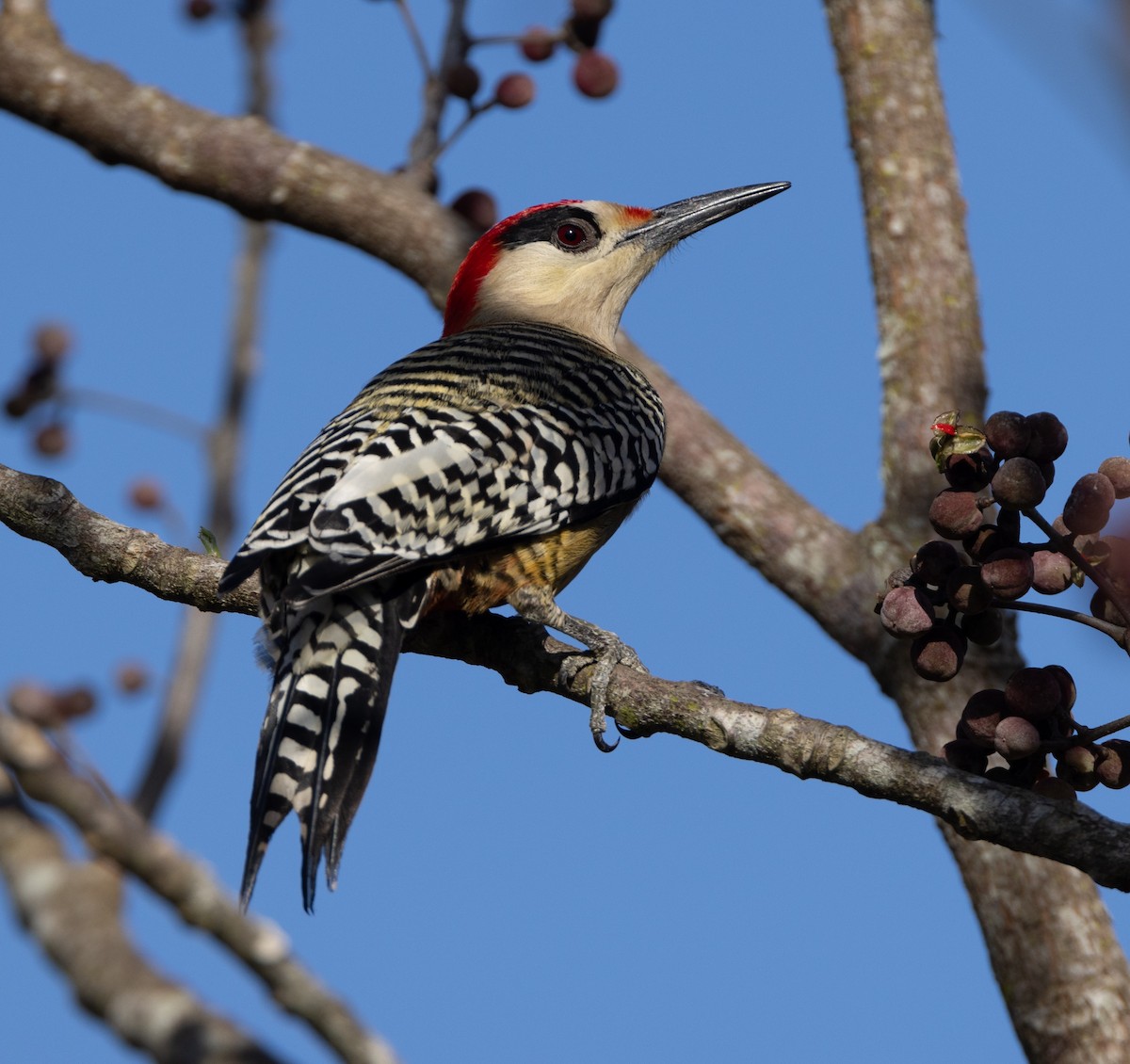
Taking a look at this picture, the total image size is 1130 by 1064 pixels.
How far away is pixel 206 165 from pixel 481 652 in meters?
2.67

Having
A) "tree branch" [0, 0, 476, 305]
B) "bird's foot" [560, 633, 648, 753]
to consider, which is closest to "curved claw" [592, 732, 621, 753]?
"bird's foot" [560, 633, 648, 753]

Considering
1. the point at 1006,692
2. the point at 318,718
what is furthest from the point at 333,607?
the point at 1006,692

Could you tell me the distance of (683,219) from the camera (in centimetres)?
672

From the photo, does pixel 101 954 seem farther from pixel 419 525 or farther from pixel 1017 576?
pixel 419 525

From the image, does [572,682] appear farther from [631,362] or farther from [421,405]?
[631,362]

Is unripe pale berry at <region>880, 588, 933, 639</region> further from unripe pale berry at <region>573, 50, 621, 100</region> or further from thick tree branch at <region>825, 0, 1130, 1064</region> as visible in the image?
unripe pale berry at <region>573, 50, 621, 100</region>

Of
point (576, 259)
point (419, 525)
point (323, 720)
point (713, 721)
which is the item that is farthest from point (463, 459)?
point (576, 259)

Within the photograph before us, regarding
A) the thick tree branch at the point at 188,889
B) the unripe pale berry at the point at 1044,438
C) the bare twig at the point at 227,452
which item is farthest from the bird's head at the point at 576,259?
the thick tree branch at the point at 188,889

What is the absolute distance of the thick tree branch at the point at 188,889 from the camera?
152 cm

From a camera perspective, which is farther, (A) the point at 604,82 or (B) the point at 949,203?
(A) the point at 604,82

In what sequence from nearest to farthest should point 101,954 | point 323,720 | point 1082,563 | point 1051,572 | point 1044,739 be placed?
point 101,954
point 1082,563
point 1051,572
point 1044,739
point 323,720

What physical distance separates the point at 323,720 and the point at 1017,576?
1754mm

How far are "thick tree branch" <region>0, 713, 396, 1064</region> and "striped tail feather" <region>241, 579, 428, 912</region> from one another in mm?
1855

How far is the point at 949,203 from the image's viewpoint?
562cm
